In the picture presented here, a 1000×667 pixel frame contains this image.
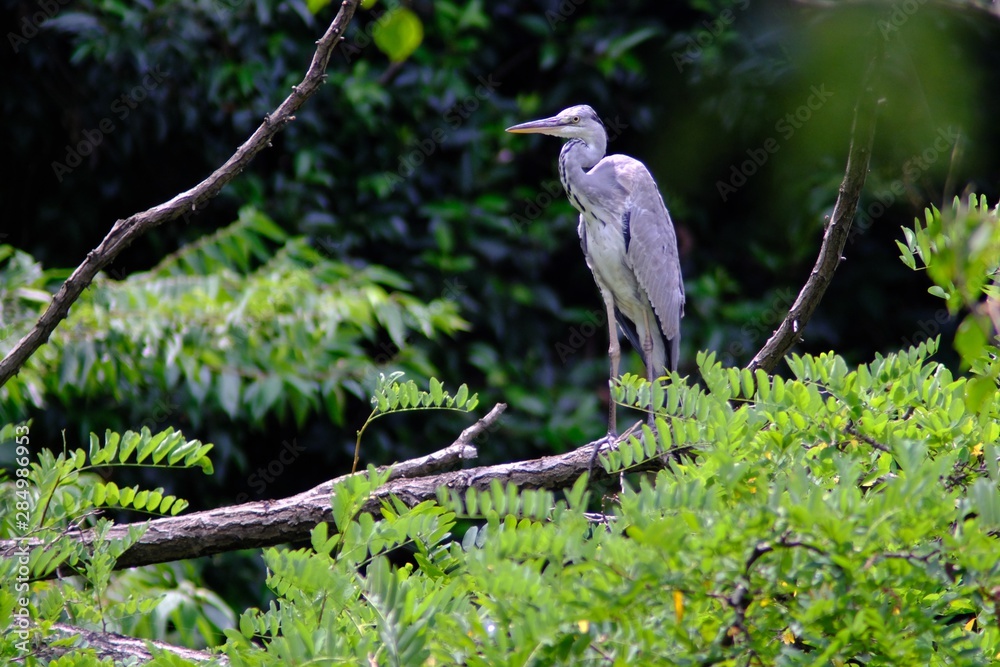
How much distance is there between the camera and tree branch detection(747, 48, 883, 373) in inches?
65.5

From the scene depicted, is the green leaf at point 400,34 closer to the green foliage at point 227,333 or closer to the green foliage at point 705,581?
the green foliage at point 705,581

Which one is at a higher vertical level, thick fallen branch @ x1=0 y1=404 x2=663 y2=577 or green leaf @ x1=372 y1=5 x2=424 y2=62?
green leaf @ x1=372 y1=5 x2=424 y2=62

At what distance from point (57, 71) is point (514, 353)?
271cm

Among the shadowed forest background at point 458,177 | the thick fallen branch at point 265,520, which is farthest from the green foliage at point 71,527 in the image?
the shadowed forest background at point 458,177

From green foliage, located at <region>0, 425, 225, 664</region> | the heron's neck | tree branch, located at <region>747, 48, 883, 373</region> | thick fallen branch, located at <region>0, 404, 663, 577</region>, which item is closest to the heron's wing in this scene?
the heron's neck

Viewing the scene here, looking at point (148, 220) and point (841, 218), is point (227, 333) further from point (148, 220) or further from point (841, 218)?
point (841, 218)

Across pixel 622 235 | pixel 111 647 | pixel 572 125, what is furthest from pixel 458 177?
pixel 111 647

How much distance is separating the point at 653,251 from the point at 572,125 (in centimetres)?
57

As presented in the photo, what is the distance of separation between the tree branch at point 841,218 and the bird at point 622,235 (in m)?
1.04

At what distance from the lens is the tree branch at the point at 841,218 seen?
166 cm

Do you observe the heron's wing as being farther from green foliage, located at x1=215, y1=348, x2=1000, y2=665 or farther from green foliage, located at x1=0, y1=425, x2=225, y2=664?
green foliage, located at x1=215, y1=348, x2=1000, y2=665

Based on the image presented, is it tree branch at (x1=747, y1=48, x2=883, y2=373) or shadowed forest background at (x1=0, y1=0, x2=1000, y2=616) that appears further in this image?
shadowed forest background at (x1=0, y1=0, x2=1000, y2=616)

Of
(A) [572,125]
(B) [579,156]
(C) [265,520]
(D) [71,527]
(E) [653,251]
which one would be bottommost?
(C) [265,520]

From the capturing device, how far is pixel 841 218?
6.37 ft
